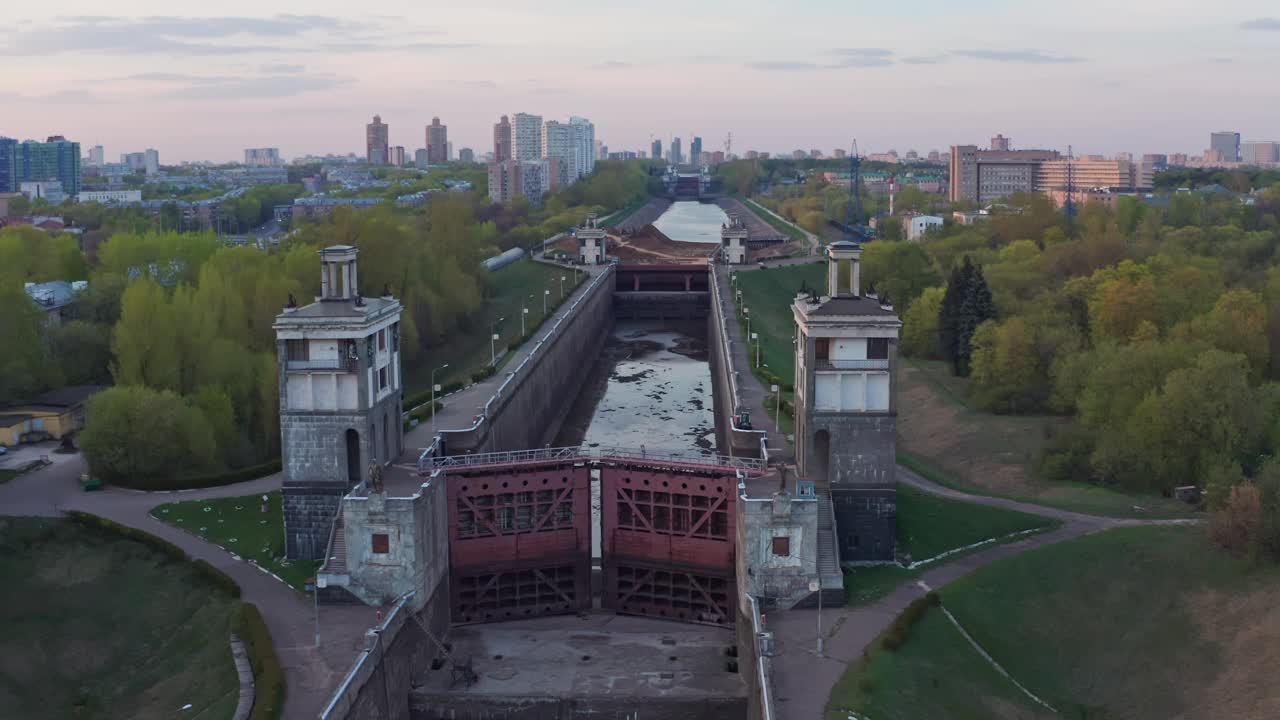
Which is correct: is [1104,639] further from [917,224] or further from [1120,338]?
[917,224]

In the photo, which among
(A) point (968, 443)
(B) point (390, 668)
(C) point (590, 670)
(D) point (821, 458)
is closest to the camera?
(B) point (390, 668)

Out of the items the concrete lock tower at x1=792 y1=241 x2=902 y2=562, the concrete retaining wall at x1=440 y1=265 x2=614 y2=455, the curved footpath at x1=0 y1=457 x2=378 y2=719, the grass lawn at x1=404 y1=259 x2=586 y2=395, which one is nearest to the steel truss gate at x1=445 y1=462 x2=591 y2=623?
the concrete retaining wall at x1=440 y1=265 x2=614 y2=455

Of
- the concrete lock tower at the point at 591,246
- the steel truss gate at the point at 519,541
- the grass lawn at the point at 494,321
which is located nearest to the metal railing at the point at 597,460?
the steel truss gate at the point at 519,541

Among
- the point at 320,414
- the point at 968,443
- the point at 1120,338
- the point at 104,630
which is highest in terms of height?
the point at 320,414

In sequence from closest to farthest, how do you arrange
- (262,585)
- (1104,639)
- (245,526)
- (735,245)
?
(1104,639), (262,585), (245,526), (735,245)

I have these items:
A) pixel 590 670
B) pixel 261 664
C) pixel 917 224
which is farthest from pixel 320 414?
pixel 917 224

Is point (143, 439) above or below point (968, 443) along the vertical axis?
above
